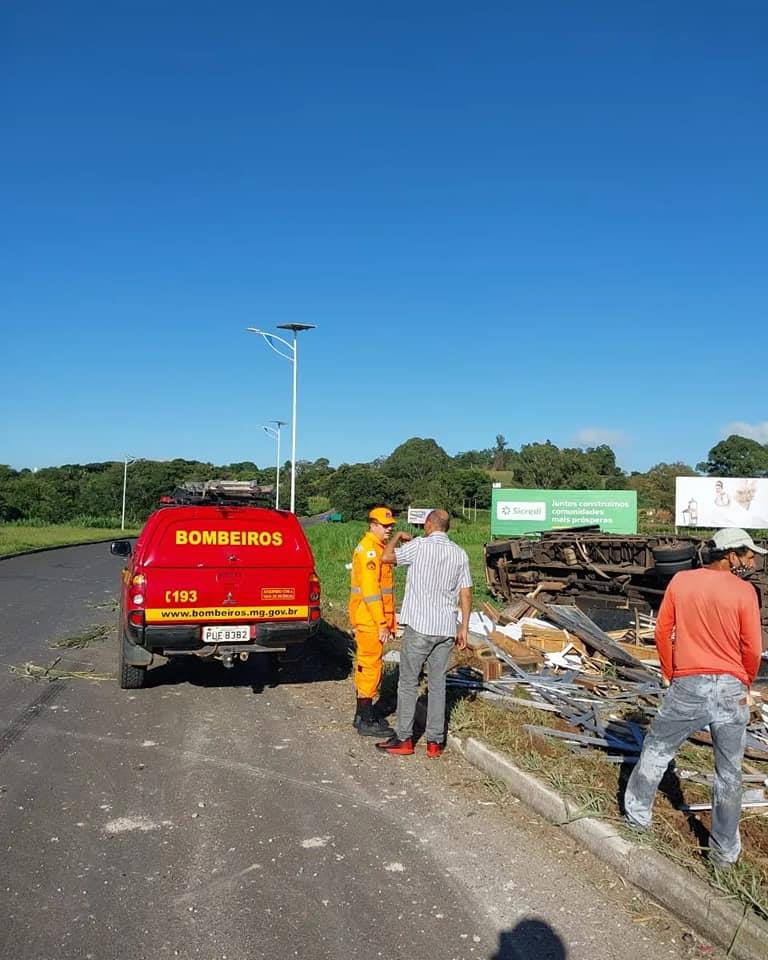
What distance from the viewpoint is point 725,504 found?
101 feet

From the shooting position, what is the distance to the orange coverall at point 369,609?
6949 millimetres

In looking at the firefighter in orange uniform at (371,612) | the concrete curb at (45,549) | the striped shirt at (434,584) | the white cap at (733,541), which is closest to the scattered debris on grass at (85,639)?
the firefighter in orange uniform at (371,612)

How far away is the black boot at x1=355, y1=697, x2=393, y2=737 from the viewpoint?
7.00 m

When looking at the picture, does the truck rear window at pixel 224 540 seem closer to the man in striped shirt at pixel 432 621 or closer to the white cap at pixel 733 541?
the man in striped shirt at pixel 432 621

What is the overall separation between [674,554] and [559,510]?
47.7 ft

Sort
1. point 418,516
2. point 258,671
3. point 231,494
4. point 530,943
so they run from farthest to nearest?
point 418,516 < point 231,494 < point 258,671 < point 530,943

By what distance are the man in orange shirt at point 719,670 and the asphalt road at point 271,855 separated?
677mm

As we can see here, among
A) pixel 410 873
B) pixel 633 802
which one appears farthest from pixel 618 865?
pixel 410 873

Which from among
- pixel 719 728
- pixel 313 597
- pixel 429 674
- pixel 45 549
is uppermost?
pixel 313 597

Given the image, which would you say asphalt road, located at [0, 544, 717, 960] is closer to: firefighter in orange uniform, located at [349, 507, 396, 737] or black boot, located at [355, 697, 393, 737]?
black boot, located at [355, 697, 393, 737]

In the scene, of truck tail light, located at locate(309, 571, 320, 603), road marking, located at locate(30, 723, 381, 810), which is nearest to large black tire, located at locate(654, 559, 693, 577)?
truck tail light, located at locate(309, 571, 320, 603)

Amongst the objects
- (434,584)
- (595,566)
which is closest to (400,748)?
(434,584)

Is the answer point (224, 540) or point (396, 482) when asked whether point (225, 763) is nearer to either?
point (224, 540)

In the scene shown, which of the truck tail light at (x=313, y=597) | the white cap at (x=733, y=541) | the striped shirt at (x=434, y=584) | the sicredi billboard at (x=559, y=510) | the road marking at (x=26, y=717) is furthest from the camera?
the sicredi billboard at (x=559, y=510)
